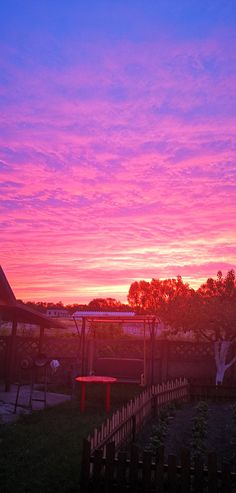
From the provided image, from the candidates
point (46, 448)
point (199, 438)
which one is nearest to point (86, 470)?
point (46, 448)

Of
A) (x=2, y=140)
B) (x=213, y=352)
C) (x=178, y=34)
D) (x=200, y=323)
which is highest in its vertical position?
(x=178, y=34)

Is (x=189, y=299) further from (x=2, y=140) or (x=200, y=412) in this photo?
(x=2, y=140)

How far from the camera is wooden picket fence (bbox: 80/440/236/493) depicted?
19.5 ft

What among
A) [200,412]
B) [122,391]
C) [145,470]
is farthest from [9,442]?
[122,391]

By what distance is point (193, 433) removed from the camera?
36.5 feet

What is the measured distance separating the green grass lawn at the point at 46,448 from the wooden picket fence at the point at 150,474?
0.74 meters

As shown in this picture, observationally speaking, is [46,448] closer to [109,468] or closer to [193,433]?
[109,468]

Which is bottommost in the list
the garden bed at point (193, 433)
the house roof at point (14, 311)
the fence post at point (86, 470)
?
the garden bed at point (193, 433)

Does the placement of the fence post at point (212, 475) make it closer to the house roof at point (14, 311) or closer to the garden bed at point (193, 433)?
the garden bed at point (193, 433)

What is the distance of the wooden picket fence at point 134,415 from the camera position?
24.6 feet

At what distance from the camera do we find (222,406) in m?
16.4

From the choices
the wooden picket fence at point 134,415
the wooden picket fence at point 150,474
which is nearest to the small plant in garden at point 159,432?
the wooden picket fence at point 134,415

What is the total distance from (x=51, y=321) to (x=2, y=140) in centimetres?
989

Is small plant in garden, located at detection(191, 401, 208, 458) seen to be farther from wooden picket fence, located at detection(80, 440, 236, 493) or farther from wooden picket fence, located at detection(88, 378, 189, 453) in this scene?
wooden picket fence, located at detection(80, 440, 236, 493)
